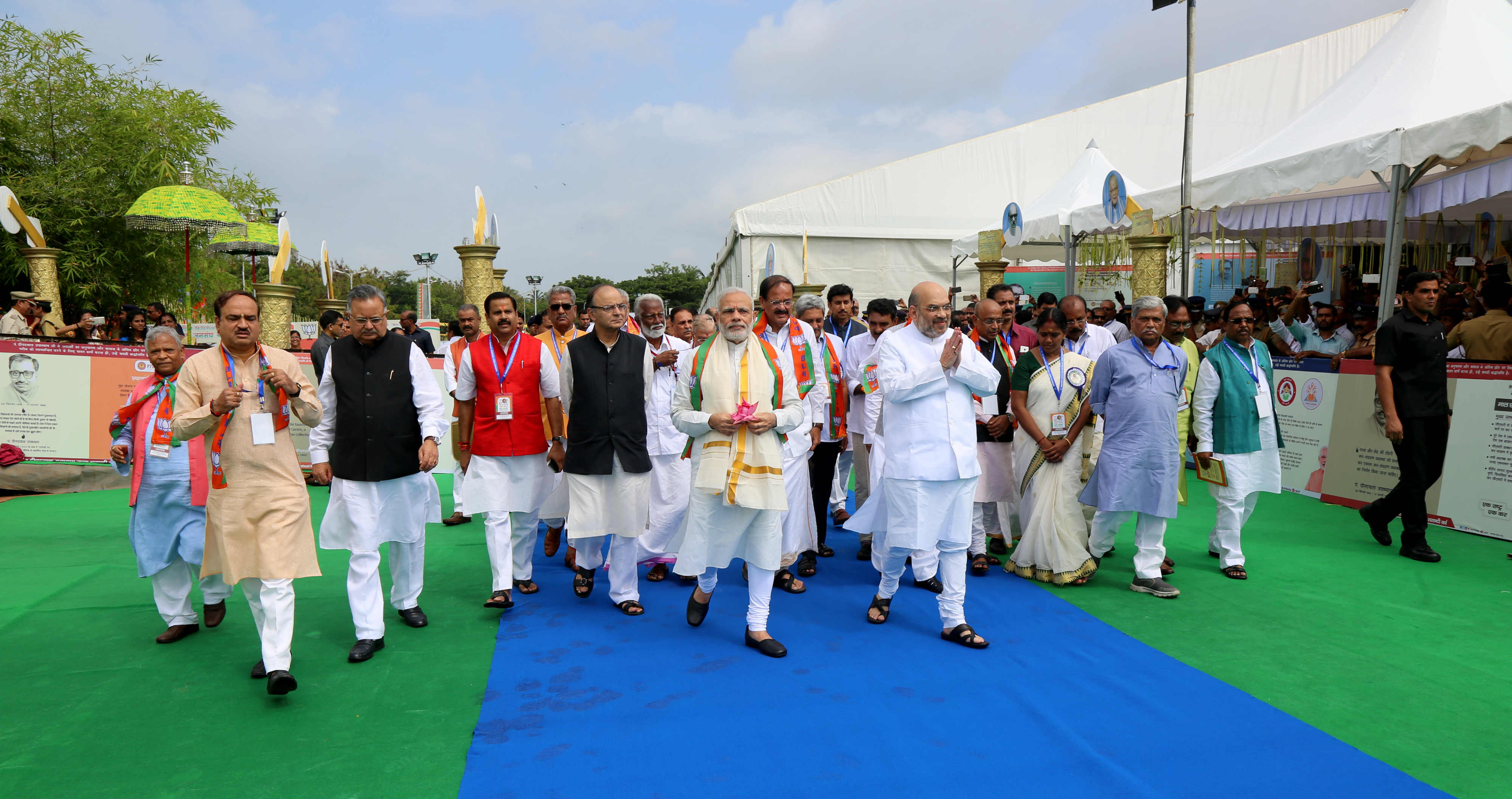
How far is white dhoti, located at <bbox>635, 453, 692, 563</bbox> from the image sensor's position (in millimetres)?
5871

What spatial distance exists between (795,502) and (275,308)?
7.71 m

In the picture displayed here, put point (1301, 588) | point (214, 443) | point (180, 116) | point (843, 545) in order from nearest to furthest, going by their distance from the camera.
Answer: point (214, 443) → point (1301, 588) → point (843, 545) → point (180, 116)

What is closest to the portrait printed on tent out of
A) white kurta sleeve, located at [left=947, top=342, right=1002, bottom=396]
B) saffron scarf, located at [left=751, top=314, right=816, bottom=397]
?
saffron scarf, located at [left=751, top=314, right=816, bottom=397]

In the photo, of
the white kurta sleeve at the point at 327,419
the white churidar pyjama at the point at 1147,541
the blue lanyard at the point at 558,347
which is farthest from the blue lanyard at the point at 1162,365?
the white kurta sleeve at the point at 327,419

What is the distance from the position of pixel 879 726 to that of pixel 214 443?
10.0 ft

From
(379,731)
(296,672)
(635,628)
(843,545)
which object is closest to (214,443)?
(296,672)

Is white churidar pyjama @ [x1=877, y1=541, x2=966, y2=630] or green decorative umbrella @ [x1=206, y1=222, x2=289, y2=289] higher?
green decorative umbrella @ [x1=206, y1=222, x2=289, y2=289]

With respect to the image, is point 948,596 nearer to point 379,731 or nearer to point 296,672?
point 379,731

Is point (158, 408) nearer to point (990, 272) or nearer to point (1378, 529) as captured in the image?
point (1378, 529)

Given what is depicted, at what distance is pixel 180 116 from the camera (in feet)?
62.1

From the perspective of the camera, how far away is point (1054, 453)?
210 inches

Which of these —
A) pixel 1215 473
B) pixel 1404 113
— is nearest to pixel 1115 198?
pixel 1404 113

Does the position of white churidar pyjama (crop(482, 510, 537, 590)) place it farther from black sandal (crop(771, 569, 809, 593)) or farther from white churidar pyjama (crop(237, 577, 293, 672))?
black sandal (crop(771, 569, 809, 593))

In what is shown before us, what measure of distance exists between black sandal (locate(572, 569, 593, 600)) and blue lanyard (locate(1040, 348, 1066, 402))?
311 cm
